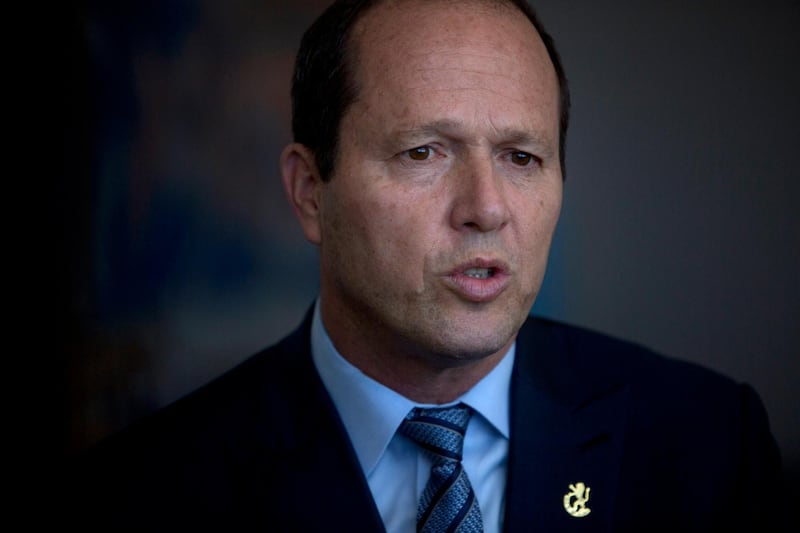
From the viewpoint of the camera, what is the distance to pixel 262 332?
346 centimetres

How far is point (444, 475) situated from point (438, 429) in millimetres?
125

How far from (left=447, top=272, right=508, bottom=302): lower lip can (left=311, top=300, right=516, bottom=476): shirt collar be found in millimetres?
377

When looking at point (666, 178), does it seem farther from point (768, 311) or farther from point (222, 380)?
point (222, 380)

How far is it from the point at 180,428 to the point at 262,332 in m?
0.88

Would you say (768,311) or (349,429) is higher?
(768,311)

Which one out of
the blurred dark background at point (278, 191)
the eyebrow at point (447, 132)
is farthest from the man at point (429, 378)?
the blurred dark background at point (278, 191)

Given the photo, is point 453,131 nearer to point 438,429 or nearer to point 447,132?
point 447,132

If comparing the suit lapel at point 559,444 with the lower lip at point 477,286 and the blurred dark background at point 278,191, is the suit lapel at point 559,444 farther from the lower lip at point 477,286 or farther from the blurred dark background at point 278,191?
the blurred dark background at point 278,191

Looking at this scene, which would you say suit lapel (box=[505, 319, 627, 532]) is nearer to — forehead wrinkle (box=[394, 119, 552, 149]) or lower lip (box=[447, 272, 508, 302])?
lower lip (box=[447, 272, 508, 302])

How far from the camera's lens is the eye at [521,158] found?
93.7 inches

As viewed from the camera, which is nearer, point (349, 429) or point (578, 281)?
point (349, 429)

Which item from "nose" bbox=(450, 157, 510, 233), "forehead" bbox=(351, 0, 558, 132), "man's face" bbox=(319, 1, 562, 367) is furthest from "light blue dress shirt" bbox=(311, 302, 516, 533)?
"forehead" bbox=(351, 0, 558, 132)

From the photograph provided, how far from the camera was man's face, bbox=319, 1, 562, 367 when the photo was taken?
88.1 inches

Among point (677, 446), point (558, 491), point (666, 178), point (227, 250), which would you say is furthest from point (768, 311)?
point (227, 250)
